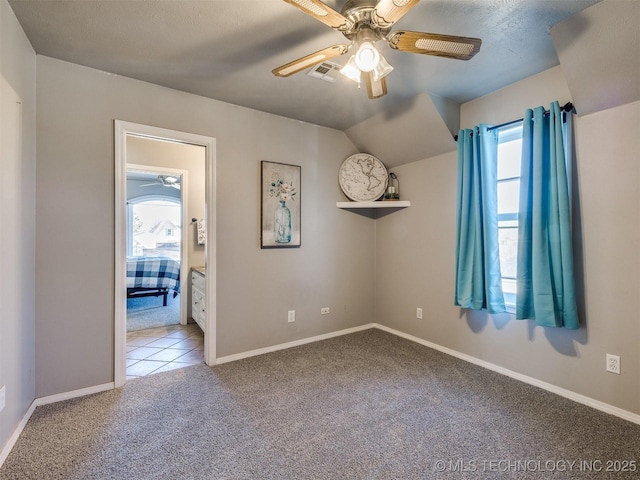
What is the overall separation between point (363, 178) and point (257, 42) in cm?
201

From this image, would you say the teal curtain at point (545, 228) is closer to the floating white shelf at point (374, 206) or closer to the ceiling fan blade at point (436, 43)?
the ceiling fan blade at point (436, 43)

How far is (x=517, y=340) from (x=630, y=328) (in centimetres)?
73

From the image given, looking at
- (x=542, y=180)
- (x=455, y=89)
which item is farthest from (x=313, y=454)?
(x=455, y=89)

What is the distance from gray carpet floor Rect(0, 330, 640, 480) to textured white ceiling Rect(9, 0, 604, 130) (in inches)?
95.5

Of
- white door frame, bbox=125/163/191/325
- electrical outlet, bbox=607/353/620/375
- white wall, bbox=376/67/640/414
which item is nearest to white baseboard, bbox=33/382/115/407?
white door frame, bbox=125/163/191/325

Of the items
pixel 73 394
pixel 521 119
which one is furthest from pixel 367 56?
pixel 73 394

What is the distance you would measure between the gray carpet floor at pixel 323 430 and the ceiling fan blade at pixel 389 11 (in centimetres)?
216

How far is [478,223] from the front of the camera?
2697mm

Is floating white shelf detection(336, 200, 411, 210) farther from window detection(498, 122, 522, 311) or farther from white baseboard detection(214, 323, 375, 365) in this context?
white baseboard detection(214, 323, 375, 365)

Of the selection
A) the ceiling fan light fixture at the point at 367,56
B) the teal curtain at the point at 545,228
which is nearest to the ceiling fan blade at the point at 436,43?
the ceiling fan light fixture at the point at 367,56

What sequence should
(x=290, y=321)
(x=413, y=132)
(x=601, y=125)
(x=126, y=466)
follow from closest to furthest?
(x=126, y=466)
(x=601, y=125)
(x=413, y=132)
(x=290, y=321)

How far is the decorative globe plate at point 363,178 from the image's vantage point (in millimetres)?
3648

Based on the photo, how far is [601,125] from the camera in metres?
2.11

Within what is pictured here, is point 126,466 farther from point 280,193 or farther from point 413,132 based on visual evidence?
point 413,132
